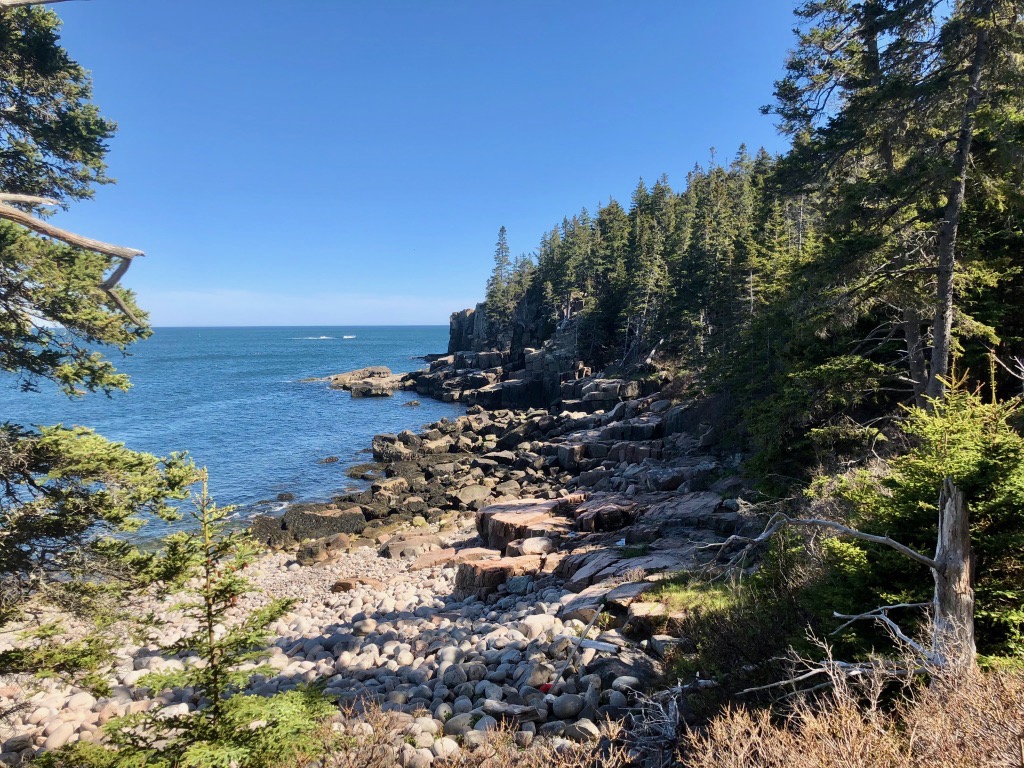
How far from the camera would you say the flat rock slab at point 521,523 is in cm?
1711

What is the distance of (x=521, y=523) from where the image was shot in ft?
57.8

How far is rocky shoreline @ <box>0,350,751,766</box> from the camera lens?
761 centimetres

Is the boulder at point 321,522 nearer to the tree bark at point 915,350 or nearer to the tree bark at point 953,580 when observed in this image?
the tree bark at point 915,350

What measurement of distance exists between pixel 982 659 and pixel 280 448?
1561 inches

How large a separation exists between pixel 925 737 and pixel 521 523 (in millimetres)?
14833

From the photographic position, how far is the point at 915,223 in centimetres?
1043

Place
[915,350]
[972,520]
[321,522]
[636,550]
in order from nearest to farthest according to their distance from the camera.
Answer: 1. [972,520]
2. [915,350]
3. [636,550]
4. [321,522]

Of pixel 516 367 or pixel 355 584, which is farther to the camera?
pixel 516 367

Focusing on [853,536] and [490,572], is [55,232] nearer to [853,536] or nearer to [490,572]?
[853,536]

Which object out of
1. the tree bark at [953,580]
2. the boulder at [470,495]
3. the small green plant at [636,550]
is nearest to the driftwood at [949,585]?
the tree bark at [953,580]

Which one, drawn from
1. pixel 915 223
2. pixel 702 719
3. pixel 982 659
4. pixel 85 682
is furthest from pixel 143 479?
pixel 915 223

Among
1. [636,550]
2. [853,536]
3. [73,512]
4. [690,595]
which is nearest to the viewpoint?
[853,536]

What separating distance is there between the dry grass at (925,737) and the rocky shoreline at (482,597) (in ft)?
10.4

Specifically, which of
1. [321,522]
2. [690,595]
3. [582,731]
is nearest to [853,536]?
[582,731]
